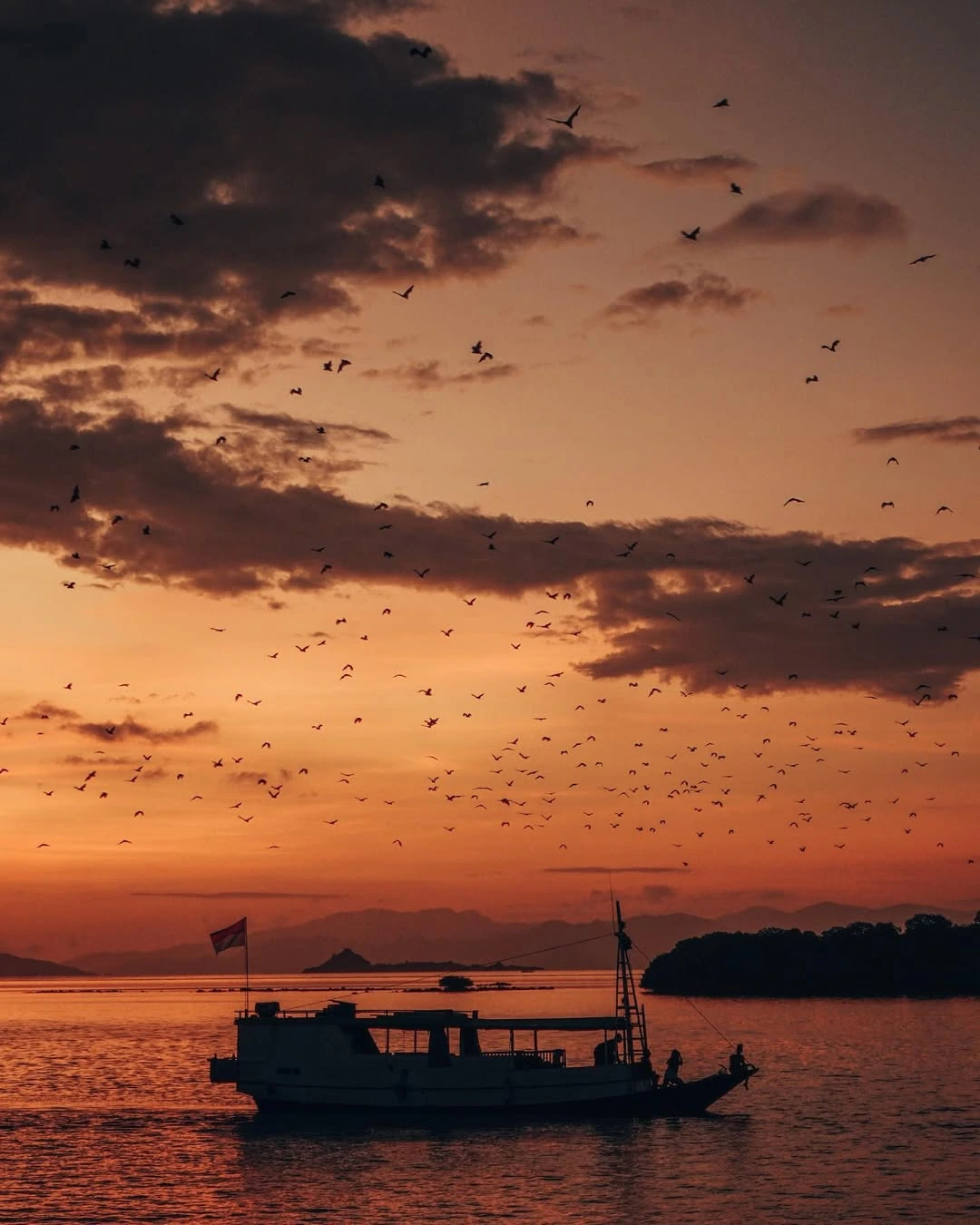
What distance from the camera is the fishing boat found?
90.3 m

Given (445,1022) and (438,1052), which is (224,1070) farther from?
(445,1022)

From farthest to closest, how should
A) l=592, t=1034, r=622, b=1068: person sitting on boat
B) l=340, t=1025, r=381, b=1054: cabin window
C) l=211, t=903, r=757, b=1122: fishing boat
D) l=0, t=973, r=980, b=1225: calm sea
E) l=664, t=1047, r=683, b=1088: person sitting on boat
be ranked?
l=664, t=1047, r=683, b=1088: person sitting on boat < l=592, t=1034, r=622, b=1068: person sitting on boat < l=340, t=1025, r=381, b=1054: cabin window < l=211, t=903, r=757, b=1122: fishing boat < l=0, t=973, r=980, b=1225: calm sea

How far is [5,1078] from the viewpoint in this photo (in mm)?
139375

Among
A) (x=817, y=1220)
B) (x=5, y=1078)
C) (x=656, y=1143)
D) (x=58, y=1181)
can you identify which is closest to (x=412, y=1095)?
(x=656, y=1143)

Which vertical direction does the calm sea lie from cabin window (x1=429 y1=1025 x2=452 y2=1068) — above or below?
below

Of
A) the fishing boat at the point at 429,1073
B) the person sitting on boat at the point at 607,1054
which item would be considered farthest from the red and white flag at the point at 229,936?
the person sitting on boat at the point at 607,1054

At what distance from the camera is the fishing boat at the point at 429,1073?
3556 inches

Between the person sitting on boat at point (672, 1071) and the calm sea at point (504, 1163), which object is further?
the person sitting on boat at point (672, 1071)

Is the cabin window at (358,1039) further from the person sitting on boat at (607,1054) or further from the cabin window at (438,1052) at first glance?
the person sitting on boat at (607,1054)

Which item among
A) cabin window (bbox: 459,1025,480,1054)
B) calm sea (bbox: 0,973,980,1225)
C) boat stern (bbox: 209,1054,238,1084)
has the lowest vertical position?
calm sea (bbox: 0,973,980,1225)

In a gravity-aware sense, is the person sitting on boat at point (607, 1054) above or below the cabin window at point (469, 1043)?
below

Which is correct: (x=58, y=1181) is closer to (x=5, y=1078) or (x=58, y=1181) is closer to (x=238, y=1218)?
(x=238, y=1218)

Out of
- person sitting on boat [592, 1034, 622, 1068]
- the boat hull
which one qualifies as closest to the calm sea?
the boat hull

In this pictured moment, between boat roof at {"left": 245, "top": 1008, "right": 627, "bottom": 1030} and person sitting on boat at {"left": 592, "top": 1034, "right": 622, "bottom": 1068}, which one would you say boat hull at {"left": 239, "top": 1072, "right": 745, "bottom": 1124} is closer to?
person sitting on boat at {"left": 592, "top": 1034, "right": 622, "bottom": 1068}
